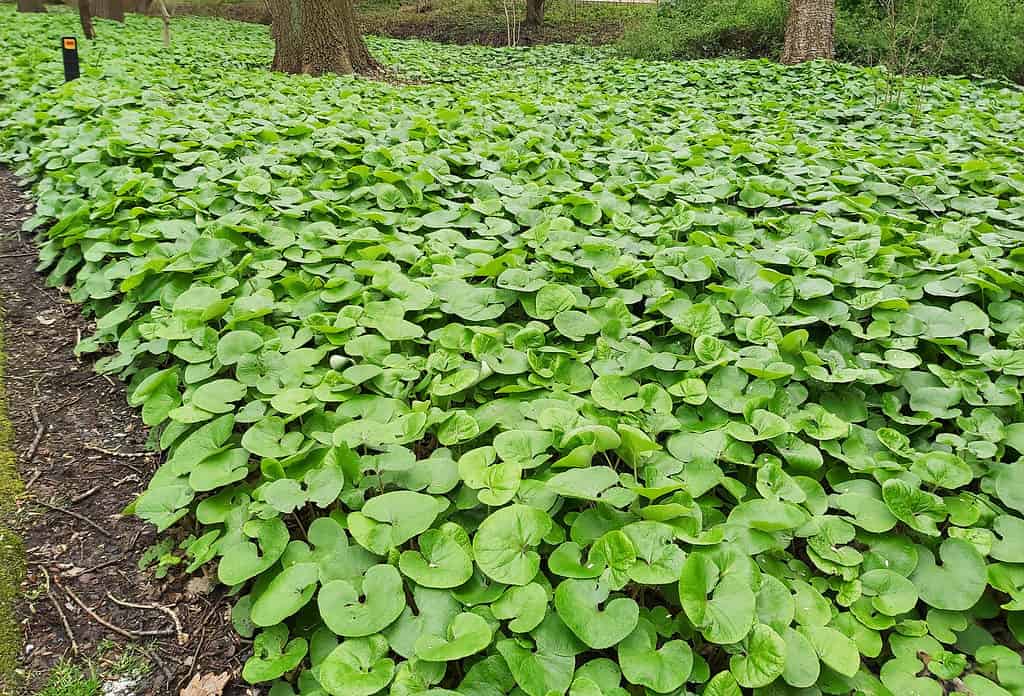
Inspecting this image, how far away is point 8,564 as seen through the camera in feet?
5.87

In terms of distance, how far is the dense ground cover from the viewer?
1.43 m

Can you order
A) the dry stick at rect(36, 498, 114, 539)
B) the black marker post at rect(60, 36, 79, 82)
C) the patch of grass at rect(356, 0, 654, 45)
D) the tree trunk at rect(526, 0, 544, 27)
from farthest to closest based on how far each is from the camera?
the patch of grass at rect(356, 0, 654, 45) < the tree trunk at rect(526, 0, 544, 27) < the black marker post at rect(60, 36, 79, 82) < the dry stick at rect(36, 498, 114, 539)

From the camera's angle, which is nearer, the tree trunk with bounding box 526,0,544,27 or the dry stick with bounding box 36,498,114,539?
the dry stick with bounding box 36,498,114,539

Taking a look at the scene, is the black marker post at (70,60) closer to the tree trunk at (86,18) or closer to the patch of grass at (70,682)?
the tree trunk at (86,18)

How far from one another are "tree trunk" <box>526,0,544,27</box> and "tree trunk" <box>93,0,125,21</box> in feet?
24.1

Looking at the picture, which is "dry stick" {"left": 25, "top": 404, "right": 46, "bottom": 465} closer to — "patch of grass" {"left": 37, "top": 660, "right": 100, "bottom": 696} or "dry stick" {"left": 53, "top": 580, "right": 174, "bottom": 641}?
"dry stick" {"left": 53, "top": 580, "right": 174, "bottom": 641}

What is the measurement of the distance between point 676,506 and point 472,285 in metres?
1.29

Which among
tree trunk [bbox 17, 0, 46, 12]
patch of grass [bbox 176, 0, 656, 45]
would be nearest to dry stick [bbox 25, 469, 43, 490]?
patch of grass [bbox 176, 0, 656, 45]

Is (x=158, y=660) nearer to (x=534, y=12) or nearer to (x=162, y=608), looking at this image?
(x=162, y=608)

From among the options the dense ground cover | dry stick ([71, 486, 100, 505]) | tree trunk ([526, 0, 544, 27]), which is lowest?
dry stick ([71, 486, 100, 505])

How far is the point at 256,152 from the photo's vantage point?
3990mm

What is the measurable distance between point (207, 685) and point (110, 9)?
53.6 feet

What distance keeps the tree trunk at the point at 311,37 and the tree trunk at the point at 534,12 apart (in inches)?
262

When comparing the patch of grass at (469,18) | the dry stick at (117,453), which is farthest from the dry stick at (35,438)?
the patch of grass at (469,18)
